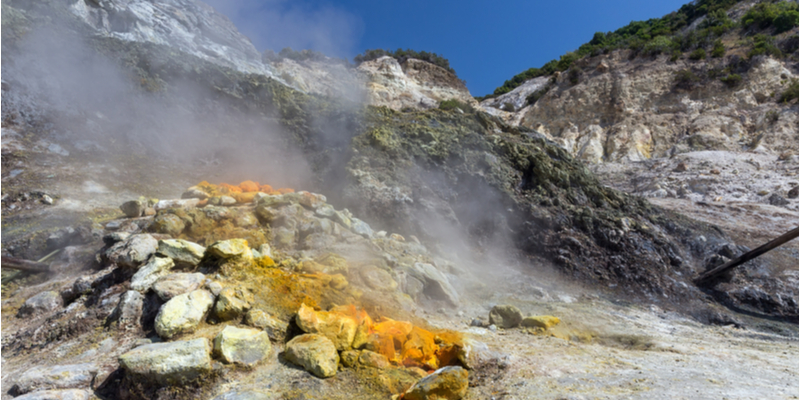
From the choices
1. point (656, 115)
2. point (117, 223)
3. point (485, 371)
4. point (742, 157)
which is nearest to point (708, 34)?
point (656, 115)

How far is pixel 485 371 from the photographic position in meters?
3.50

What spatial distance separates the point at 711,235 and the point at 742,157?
433 inches

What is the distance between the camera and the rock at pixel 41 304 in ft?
13.3

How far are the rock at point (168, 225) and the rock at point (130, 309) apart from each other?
1.67m

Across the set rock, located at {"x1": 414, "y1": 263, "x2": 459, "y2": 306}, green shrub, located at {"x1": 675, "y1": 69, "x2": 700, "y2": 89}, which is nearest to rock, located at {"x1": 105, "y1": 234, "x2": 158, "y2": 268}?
rock, located at {"x1": 414, "y1": 263, "x2": 459, "y2": 306}

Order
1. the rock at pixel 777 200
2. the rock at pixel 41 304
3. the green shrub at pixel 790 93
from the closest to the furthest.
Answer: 1. the rock at pixel 41 304
2. the rock at pixel 777 200
3. the green shrub at pixel 790 93

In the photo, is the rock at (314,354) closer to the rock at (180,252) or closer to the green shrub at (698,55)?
the rock at (180,252)

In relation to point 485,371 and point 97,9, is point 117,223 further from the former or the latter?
point 97,9

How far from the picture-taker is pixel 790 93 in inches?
787

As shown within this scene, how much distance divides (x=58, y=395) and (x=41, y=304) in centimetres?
213

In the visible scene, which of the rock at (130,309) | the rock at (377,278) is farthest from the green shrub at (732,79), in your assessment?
the rock at (130,309)

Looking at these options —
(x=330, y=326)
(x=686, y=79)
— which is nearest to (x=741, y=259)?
(x=330, y=326)

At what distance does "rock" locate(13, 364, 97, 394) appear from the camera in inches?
109

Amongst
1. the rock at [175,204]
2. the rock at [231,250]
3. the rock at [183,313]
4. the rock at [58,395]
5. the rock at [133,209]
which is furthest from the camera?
the rock at [175,204]
